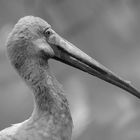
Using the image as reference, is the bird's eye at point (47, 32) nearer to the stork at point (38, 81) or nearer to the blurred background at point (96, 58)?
the stork at point (38, 81)

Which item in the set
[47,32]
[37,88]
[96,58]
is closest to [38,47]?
[47,32]

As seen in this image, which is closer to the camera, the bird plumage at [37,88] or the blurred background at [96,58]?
the bird plumage at [37,88]

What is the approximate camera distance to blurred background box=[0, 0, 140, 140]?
9771 mm

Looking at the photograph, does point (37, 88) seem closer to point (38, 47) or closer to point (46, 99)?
point (46, 99)

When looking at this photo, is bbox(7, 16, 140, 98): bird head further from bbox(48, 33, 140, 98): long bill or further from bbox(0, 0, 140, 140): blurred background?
bbox(0, 0, 140, 140): blurred background

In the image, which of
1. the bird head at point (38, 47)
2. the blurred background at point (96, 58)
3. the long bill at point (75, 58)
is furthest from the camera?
the blurred background at point (96, 58)

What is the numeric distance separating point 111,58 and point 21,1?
1535mm

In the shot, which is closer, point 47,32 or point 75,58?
point 47,32

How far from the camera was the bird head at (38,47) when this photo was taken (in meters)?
4.20

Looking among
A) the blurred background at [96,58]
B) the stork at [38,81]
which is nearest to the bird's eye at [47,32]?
the stork at [38,81]

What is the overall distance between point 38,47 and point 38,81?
18 cm

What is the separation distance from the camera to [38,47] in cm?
424

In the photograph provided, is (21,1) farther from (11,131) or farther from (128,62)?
(11,131)

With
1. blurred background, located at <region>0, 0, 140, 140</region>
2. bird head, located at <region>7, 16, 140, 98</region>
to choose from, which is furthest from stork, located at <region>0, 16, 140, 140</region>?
blurred background, located at <region>0, 0, 140, 140</region>
